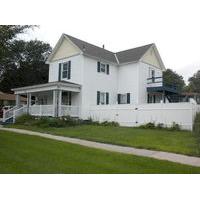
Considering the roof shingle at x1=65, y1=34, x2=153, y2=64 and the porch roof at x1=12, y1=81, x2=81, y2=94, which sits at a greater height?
the roof shingle at x1=65, y1=34, x2=153, y2=64

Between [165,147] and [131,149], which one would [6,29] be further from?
[165,147]

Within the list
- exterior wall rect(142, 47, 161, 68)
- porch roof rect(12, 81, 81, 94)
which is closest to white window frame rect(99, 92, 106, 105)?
porch roof rect(12, 81, 81, 94)

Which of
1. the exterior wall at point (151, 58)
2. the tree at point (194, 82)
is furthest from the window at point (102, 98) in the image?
the tree at point (194, 82)

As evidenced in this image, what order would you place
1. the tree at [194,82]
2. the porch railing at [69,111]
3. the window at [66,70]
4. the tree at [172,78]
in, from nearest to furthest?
the porch railing at [69,111] < the window at [66,70] < the tree at [172,78] < the tree at [194,82]

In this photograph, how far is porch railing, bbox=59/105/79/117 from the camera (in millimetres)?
21941

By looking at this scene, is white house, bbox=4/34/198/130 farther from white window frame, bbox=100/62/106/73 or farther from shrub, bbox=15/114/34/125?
shrub, bbox=15/114/34/125

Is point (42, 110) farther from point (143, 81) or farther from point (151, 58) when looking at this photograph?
point (151, 58)

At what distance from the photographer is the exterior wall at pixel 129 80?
2547cm

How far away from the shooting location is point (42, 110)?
74.8ft

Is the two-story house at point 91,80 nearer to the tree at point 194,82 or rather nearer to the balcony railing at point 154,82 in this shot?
the balcony railing at point 154,82

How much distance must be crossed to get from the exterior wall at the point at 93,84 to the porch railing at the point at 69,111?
1.96ft

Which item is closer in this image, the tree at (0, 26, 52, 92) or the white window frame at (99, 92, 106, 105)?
the white window frame at (99, 92, 106, 105)

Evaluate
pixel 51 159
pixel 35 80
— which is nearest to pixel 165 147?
Answer: pixel 51 159

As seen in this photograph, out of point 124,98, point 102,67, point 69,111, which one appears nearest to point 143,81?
point 124,98
